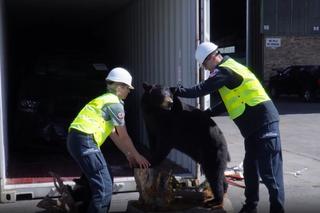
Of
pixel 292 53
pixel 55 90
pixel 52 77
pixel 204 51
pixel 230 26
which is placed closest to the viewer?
pixel 204 51

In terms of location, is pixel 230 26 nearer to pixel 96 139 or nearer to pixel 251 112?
pixel 251 112

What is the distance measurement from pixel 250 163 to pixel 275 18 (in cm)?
2260

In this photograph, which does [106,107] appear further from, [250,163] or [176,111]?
[250,163]

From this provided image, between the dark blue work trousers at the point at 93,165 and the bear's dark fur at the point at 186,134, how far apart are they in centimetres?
90

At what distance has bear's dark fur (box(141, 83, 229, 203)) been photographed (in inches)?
234

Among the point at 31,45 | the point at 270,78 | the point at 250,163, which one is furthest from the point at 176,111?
the point at 270,78

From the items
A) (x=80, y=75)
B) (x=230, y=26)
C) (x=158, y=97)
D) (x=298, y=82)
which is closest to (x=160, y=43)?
(x=80, y=75)

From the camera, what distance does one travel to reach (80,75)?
10.3 meters

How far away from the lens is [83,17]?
44.2 feet

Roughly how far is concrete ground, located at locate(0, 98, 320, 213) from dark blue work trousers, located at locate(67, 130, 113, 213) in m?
1.30

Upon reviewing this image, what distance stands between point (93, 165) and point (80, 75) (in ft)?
16.9

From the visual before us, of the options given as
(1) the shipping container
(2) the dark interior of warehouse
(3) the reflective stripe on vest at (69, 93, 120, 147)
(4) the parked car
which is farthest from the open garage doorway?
(3) the reflective stripe on vest at (69, 93, 120, 147)

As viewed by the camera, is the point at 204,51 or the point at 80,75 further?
the point at 80,75

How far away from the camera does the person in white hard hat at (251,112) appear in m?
5.71
